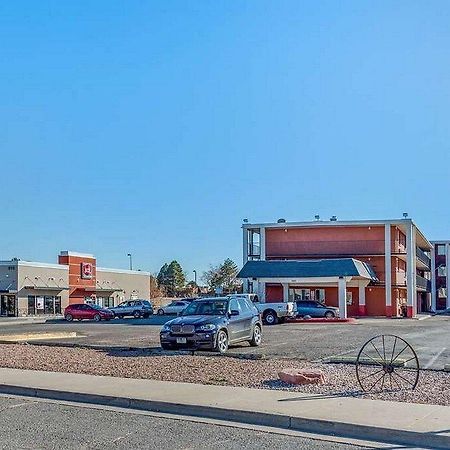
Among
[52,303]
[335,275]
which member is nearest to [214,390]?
[335,275]

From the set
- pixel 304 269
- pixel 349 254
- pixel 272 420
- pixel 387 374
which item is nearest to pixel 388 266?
pixel 349 254

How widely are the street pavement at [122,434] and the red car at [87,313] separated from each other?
1648 inches

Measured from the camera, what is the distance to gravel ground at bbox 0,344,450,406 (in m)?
11.9

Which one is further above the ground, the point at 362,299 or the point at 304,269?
the point at 304,269

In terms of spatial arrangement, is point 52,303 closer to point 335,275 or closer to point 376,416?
point 335,275

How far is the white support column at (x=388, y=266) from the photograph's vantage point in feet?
173

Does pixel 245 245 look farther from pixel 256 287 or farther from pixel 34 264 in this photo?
pixel 34 264

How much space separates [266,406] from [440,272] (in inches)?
3451

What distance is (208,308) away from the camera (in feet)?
65.8

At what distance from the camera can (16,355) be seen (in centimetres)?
1833

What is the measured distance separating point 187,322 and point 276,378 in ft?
19.4

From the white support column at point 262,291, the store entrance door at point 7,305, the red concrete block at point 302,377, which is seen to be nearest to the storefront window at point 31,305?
the store entrance door at point 7,305

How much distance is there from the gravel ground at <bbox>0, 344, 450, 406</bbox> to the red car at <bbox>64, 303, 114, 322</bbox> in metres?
32.5

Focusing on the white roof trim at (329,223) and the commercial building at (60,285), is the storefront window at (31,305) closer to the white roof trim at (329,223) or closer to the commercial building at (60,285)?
the commercial building at (60,285)
